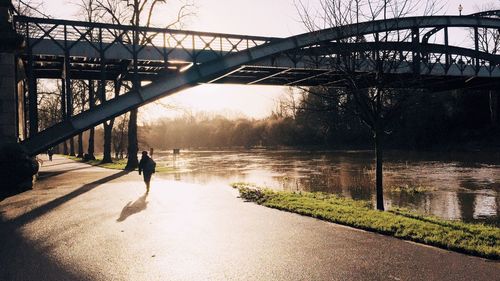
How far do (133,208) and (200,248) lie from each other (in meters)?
4.67

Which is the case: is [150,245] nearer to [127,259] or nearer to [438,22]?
[127,259]

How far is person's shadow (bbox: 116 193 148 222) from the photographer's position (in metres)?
10.1

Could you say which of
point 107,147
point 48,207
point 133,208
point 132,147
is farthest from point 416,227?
point 107,147

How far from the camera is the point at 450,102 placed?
189ft

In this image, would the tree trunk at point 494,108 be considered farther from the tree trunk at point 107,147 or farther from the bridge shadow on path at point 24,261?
the bridge shadow on path at point 24,261

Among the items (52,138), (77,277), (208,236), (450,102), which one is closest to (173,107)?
(52,138)

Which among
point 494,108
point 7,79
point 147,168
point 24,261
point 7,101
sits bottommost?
point 24,261

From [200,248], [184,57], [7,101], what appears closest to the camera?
[200,248]

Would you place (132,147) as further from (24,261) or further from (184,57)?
(24,261)

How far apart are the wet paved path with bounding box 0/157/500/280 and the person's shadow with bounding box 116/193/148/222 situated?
3cm

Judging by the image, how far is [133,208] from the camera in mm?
11188

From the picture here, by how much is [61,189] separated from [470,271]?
13.9m

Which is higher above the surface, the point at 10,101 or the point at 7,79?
the point at 7,79

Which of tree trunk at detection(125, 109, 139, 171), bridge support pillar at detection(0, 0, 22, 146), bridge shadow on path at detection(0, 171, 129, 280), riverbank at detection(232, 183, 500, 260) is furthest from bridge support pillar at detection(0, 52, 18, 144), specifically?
tree trunk at detection(125, 109, 139, 171)
